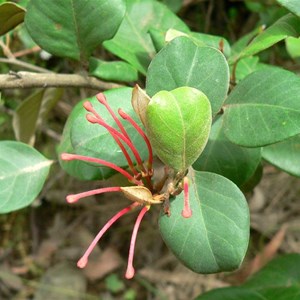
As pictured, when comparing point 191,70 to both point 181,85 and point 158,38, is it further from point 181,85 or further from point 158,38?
point 158,38

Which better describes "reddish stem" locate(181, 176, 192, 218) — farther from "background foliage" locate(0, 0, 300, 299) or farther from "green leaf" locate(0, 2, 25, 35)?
"green leaf" locate(0, 2, 25, 35)

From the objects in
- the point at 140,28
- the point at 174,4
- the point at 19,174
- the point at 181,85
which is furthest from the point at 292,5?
the point at 174,4

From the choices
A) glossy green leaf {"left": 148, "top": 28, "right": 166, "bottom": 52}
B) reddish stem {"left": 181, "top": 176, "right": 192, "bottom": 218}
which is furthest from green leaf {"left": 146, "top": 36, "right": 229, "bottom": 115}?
glossy green leaf {"left": 148, "top": 28, "right": 166, "bottom": 52}

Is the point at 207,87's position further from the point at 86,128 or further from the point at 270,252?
the point at 270,252

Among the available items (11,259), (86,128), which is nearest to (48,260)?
(11,259)

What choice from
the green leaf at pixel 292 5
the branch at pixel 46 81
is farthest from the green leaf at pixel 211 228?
the branch at pixel 46 81

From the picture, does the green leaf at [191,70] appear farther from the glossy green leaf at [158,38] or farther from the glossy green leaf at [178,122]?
the glossy green leaf at [158,38]
